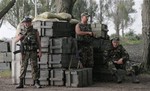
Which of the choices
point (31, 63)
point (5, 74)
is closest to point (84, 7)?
point (5, 74)

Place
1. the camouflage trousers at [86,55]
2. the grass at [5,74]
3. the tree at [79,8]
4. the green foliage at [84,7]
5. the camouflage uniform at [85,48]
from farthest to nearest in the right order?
the green foliage at [84,7] < the tree at [79,8] < the grass at [5,74] < the camouflage trousers at [86,55] < the camouflage uniform at [85,48]

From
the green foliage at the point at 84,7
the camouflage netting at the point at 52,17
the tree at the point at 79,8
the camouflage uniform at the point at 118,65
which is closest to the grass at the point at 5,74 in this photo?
the camouflage netting at the point at 52,17

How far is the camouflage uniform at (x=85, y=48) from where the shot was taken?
1241 centimetres

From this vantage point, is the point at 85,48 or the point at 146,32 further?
the point at 146,32

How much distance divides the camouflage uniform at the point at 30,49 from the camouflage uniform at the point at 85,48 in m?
1.55

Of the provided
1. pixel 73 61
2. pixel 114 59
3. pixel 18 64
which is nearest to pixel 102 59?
pixel 114 59

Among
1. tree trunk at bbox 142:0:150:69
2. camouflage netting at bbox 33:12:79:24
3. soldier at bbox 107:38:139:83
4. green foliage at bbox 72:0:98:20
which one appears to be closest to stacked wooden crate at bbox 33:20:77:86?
camouflage netting at bbox 33:12:79:24

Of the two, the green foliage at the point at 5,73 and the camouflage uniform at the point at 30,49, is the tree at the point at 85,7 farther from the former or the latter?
the camouflage uniform at the point at 30,49

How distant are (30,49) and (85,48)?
6.59 feet

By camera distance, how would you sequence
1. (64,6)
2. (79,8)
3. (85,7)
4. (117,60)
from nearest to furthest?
(117,60), (64,6), (79,8), (85,7)

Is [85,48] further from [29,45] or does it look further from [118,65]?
[29,45]

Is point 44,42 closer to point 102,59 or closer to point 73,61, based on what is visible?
point 73,61

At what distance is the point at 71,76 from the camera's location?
11555 mm

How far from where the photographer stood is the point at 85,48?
12664 millimetres
